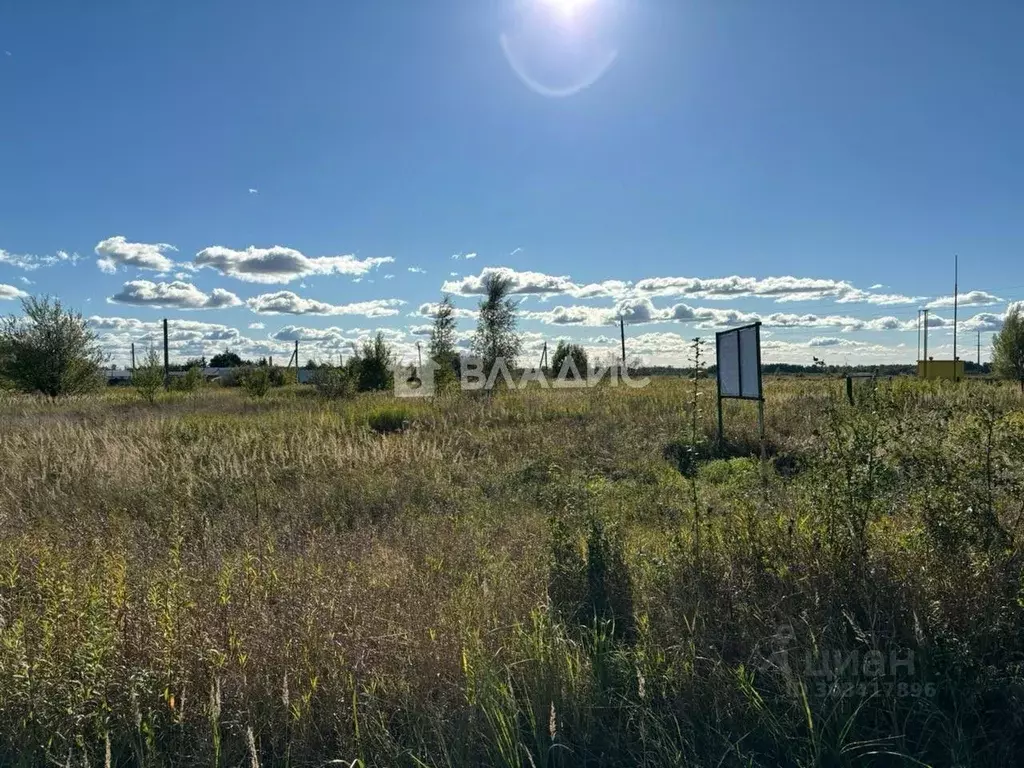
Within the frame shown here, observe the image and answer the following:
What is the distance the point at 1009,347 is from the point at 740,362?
108ft

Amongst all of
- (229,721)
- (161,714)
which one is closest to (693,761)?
(229,721)

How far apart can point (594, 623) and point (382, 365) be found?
97.4 ft

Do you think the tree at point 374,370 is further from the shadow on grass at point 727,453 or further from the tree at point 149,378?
the shadow on grass at point 727,453

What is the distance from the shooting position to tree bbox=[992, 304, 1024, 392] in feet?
107

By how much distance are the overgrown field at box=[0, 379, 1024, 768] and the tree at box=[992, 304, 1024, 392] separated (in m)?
36.4

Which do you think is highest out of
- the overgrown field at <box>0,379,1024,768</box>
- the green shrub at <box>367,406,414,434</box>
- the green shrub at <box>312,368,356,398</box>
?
the green shrub at <box>312,368,356,398</box>

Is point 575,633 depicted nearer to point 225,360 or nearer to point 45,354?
point 45,354

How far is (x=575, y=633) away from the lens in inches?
131

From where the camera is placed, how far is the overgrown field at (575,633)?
2.52 metres

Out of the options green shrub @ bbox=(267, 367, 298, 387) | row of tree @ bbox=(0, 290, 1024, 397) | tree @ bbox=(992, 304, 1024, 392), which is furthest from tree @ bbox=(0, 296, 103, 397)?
tree @ bbox=(992, 304, 1024, 392)

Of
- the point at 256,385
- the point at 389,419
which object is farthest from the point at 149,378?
the point at 389,419

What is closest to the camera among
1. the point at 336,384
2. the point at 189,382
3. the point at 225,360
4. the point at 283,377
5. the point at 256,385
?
the point at 336,384

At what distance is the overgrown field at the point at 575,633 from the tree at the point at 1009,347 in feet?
119

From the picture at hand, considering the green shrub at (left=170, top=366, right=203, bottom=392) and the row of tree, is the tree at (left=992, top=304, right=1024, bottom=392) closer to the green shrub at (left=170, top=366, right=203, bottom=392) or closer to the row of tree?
the row of tree
